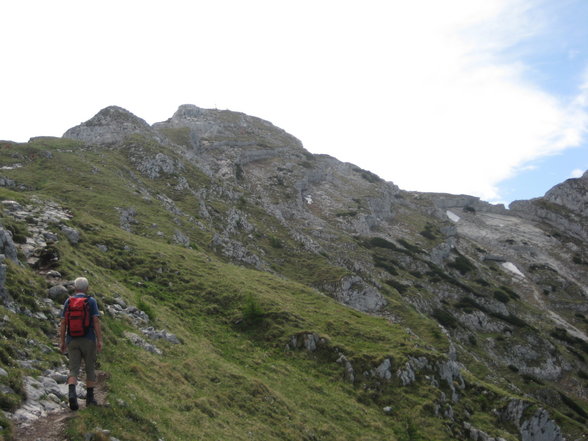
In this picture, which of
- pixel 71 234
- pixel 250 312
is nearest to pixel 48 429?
pixel 250 312

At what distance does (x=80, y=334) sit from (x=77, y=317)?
0.50 meters

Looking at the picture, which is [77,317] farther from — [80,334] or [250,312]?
[250,312]

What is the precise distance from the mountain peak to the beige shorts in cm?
7270

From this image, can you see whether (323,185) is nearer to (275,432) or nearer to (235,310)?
(235,310)

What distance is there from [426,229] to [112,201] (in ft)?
303

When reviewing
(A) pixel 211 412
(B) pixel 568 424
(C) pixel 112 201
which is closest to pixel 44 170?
(C) pixel 112 201

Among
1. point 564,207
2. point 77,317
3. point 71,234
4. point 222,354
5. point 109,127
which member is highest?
point 564,207

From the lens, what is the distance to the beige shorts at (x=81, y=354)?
1114 centimetres

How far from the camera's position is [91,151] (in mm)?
64688

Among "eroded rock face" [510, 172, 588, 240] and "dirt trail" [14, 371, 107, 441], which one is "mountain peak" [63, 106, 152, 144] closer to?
"dirt trail" [14, 371, 107, 441]

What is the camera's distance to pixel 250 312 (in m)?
29.3

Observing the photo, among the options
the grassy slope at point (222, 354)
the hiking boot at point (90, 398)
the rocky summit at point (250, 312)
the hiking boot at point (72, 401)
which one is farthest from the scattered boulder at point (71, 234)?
the hiking boot at point (72, 401)

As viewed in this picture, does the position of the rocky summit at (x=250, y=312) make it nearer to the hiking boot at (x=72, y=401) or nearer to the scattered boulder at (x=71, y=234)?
the scattered boulder at (x=71, y=234)

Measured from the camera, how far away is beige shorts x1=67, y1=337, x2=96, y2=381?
36.6 ft
